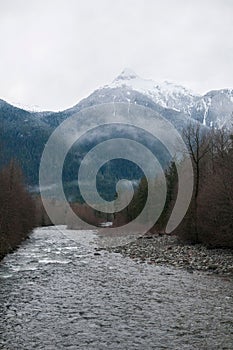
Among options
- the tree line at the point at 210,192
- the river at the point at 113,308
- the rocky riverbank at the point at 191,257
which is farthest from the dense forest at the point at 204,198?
the river at the point at 113,308

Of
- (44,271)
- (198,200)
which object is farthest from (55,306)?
(198,200)

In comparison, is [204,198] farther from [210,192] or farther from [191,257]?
[191,257]

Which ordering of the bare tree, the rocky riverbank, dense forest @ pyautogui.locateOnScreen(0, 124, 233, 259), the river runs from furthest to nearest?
the bare tree, dense forest @ pyautogui.locateOnScreen(0, 124, 233, 259), the rocky riverbank, the river

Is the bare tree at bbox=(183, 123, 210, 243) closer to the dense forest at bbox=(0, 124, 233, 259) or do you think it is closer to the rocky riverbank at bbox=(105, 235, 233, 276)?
the dense forest at bbox=(0, 124, 233, 259)

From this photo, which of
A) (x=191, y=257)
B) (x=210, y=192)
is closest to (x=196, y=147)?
(x=210, y=192)

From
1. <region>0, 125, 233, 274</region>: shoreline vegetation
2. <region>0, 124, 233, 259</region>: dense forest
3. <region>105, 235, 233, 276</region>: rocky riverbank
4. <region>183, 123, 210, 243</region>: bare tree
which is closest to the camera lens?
<region>105, 235, 233, 276</region>: rocky riverbank

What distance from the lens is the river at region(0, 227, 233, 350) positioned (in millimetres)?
13469

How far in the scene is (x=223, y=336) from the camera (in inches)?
539

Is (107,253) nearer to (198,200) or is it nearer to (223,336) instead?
(198,200)

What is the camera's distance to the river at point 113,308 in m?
13.5

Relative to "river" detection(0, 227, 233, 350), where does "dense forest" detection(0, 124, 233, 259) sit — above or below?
above

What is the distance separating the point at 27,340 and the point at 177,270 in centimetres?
1564

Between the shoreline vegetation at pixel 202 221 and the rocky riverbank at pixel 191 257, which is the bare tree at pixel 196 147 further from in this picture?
the rocky riverbank at pixel 191 257

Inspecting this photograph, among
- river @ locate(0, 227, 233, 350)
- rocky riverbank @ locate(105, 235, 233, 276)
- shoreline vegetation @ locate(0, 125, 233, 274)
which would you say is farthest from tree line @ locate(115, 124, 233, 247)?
river @ locate(0, 227, 233, 350)
